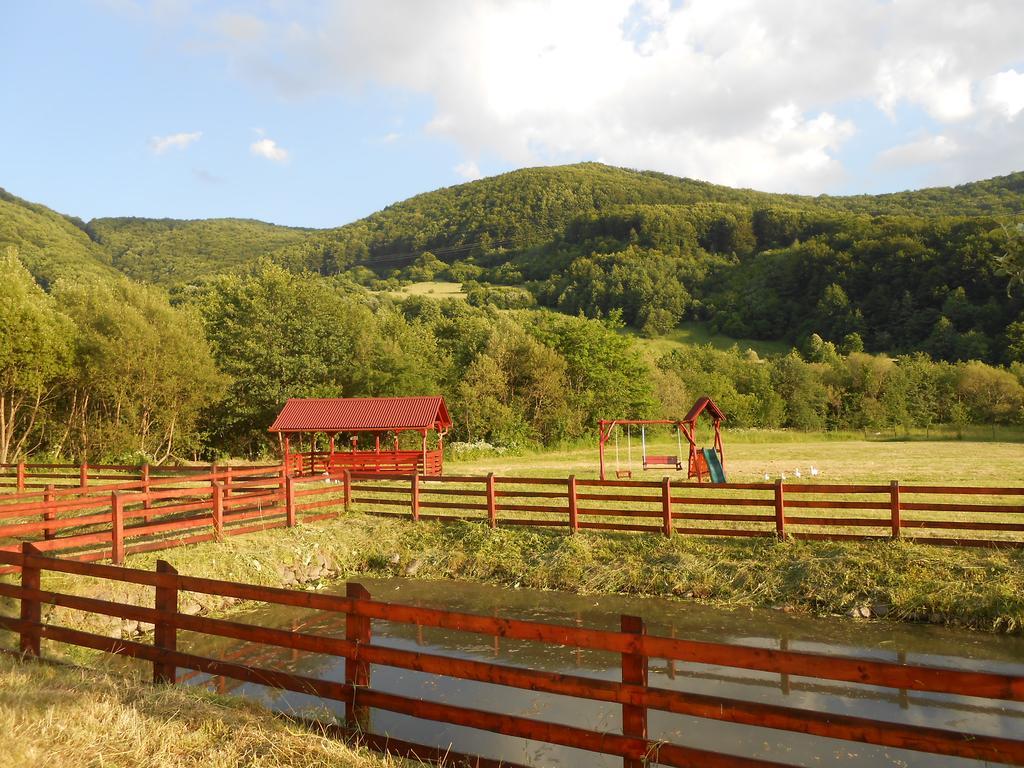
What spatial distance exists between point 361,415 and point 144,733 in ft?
73.4

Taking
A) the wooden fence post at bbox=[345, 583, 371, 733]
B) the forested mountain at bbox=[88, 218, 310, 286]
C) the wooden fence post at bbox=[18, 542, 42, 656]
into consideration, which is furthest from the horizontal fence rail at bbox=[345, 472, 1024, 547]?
the forested mountain at bbox=[88, 218, 310, 286]

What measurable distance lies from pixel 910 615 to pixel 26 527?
1264 cm

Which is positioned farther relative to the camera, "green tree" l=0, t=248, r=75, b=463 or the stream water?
"green tree" l=0, t=248, r=75, b=463

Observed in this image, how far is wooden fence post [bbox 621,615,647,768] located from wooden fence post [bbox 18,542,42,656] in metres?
5.62

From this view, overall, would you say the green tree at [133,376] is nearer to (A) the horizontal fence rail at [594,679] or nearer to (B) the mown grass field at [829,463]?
(B) the mown grass field at [829,463]

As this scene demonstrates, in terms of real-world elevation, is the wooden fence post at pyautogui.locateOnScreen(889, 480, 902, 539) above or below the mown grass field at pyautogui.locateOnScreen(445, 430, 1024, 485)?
above

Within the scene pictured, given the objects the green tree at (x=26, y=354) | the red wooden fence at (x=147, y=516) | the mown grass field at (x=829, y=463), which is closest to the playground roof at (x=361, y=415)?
the mown grass field at (x=829, y=463)

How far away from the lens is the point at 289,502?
49.2ft

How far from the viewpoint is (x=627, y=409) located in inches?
1816

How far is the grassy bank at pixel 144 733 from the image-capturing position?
4.21 meters

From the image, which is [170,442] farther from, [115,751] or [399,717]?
[115,751]

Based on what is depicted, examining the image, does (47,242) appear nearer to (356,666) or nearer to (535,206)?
(535,206)

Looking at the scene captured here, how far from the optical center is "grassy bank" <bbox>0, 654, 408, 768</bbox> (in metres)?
4.21

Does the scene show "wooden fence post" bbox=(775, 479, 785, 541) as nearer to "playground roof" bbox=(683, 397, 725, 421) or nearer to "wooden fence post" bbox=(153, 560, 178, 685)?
"playground roof" bbox=(683, 397, 725, 421)
